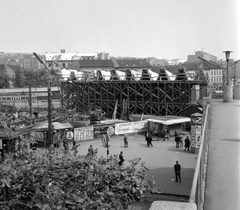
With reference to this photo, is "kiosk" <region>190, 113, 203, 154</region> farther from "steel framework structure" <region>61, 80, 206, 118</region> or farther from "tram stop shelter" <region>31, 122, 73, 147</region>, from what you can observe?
"steel framework structure" <region>61, 80, 206, 118</region>

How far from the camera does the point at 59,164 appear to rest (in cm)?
595

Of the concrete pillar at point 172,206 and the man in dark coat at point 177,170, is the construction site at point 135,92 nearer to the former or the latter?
the man in dark coat at point 177,170

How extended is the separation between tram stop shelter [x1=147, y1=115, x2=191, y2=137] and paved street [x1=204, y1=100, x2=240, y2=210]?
13580mm

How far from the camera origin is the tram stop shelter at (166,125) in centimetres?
2625

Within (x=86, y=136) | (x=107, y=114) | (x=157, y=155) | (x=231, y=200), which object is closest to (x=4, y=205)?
(x=231, y=200)

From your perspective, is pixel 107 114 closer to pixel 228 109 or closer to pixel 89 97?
pixel 89 97

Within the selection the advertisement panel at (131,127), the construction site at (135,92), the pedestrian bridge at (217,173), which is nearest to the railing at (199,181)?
the pedestrian bridge at (217,173)

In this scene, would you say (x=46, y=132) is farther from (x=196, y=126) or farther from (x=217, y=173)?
(x=217, y=173)

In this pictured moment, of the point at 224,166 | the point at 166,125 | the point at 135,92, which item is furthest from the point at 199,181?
the point at 135,92

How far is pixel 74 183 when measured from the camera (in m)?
5.62

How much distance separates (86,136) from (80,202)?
793 inches

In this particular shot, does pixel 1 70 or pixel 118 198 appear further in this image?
pixel 1 70

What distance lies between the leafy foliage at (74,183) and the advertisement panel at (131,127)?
21022 mm

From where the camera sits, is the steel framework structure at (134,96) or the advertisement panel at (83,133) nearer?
the advertisement panel at (83,133)
